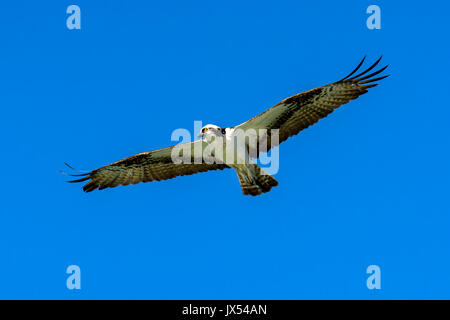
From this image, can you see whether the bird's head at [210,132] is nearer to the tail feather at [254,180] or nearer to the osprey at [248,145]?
the osprey at [248,145]

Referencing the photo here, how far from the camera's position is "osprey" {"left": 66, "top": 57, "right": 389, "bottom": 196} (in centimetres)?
1124

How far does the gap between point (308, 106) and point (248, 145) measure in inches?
63.2

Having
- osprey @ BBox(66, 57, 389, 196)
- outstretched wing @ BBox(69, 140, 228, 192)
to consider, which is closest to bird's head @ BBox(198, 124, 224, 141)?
osprey @ BBox(66, 57, 389, 196)

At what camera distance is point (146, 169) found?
12898 mm

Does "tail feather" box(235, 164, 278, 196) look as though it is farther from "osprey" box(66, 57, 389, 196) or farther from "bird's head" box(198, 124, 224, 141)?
"bird's head" box(198, 124, 224, 141)

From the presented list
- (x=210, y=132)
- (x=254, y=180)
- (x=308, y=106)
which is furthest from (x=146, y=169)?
(x=308, y=106)

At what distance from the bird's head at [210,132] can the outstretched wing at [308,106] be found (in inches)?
18.5

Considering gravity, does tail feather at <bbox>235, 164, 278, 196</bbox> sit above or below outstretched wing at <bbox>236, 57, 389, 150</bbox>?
below

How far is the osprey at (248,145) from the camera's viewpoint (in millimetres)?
11242

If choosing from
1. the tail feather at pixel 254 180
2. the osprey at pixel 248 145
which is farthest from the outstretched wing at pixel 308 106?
the tail feather at pixel 254 180
